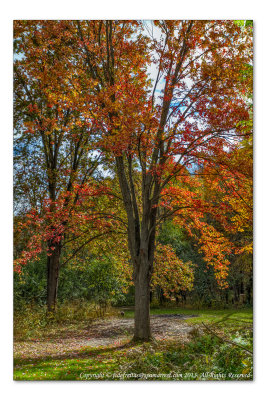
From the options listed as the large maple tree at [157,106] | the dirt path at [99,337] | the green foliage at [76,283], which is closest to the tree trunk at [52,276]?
the green foliage at [76,283]

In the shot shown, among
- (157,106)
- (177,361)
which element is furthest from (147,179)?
(177,361)

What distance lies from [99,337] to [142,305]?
92 cm

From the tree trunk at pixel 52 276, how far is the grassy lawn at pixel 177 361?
6.01ft

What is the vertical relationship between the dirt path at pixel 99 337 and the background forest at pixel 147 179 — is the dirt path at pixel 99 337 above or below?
below

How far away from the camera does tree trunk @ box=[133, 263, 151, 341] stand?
14.4ft

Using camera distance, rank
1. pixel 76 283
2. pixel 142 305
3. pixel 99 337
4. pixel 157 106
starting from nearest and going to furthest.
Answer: pixel 157 106, pixel 142 305, pixel 99 337, pixel 76 283

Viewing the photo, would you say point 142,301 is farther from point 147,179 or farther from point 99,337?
point 147,179

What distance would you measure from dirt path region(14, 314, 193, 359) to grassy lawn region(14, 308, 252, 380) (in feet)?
0.41

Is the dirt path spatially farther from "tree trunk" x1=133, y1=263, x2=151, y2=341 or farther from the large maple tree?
the large maple tree

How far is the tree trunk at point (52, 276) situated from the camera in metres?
5.43

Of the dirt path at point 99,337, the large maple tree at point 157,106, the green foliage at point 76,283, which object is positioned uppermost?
the large maple tree at point 157,106

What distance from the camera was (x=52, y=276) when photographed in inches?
224

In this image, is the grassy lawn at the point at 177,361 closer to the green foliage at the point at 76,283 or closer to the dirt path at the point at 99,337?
the dirt path at the point at 99,337
